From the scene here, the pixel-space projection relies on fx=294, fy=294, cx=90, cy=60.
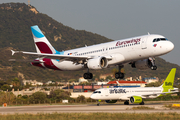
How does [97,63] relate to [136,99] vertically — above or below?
above

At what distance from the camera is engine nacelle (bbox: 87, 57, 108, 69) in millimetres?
44719

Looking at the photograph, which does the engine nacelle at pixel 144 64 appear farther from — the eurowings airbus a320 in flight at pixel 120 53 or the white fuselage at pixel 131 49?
the white fuselage at pixel 131 49

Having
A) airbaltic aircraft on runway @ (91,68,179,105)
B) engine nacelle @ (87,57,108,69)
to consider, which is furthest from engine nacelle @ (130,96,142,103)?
engine nacelle @ (87,57,108,69)

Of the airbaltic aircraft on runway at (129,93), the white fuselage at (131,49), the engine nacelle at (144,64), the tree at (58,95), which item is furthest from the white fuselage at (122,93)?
the tree at (58,95)

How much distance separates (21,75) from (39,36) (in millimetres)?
90078

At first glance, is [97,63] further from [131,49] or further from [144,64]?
[144,64]

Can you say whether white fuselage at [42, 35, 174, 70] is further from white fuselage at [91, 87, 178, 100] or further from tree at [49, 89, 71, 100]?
tree at [49, 89, 71, 100]

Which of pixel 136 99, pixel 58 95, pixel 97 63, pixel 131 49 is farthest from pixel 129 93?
pixel 58 95

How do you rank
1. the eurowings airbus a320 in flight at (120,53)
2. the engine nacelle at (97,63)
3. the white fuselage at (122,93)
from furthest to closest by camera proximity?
the white fuselage at (122,93) < the engine nacelle at (97,63) < the eurowings airbus a320 in flight at (120,53)

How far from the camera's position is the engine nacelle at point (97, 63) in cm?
4472

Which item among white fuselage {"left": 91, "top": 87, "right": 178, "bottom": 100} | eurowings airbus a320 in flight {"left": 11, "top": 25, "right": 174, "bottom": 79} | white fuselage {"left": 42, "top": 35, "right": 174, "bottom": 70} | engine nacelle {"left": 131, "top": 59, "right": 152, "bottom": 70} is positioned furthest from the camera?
white fuselage {"left": 91, "top": 87, "right": 178, "bottom": 100}

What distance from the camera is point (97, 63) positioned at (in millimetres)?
44719

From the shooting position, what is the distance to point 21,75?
475 feet

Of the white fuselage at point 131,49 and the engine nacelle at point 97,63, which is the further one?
the engine nacelle at point 97,63
